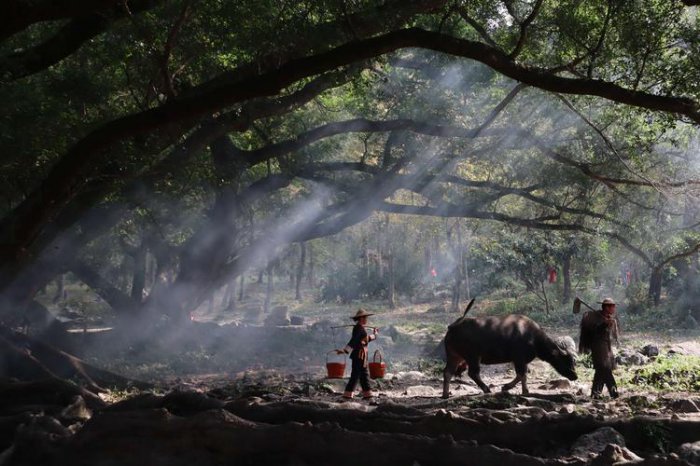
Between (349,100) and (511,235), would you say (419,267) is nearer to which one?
(511,235)

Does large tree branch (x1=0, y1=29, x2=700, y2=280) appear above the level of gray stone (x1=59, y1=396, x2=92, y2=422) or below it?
above

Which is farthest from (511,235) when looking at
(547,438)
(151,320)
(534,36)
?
(547,438)

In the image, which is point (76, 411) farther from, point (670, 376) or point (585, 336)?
point (670, 376)

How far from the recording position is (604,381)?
11.6 meters

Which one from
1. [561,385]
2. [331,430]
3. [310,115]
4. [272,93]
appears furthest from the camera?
[310,115]

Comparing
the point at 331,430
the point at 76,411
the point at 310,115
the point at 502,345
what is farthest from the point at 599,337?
the point at 310,115

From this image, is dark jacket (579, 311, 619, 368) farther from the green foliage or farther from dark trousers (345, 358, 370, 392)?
dark trousers (345, 358, 370, 392)

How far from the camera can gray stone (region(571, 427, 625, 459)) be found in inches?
272

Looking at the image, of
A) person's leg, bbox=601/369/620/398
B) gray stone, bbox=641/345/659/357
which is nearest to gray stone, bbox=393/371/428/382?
person's leg, bbox=601/369/620/398

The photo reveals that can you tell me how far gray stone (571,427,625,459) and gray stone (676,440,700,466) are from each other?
531mm

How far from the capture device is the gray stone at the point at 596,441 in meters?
6.90

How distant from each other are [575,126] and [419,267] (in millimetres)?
32391

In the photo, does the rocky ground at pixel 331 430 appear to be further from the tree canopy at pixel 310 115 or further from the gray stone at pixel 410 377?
the gray stone at pixel 410 377

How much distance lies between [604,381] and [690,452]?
5.02 m
